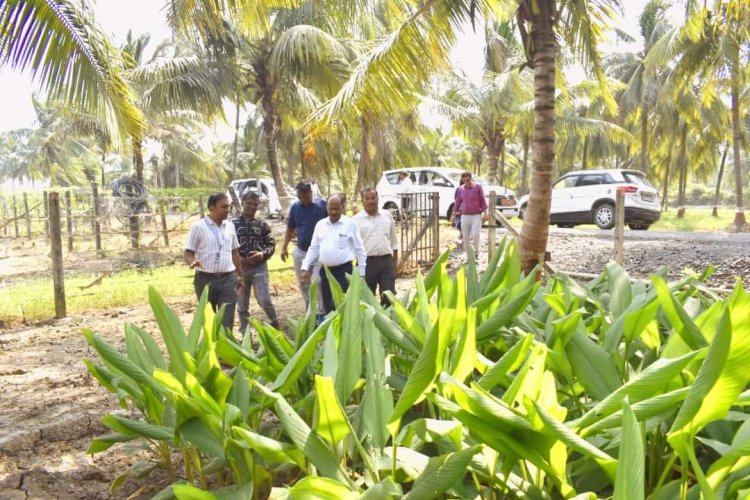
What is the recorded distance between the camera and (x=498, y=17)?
28.7ft

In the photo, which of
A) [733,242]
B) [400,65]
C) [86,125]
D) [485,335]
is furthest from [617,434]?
[86,125]

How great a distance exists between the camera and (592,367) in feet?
4.19

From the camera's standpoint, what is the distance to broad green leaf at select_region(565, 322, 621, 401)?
124 cm

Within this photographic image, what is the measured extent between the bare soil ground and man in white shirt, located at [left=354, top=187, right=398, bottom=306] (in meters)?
2.21

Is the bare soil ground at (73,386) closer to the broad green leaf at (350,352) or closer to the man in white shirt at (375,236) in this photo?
the broad green leaf at (350,352)

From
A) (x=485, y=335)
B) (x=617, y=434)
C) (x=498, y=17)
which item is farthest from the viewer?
(x=498, y=17)

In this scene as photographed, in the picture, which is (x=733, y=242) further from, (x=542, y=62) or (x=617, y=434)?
(x=617, y=434)

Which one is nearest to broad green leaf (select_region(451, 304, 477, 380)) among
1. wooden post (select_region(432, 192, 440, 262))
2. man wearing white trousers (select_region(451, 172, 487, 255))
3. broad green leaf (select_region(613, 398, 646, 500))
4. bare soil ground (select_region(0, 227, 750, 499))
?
broad green leaf (select_region(613, 398, 646, 500))

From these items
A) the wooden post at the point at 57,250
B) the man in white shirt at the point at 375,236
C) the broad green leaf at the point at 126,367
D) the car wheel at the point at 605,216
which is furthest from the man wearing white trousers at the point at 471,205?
the broad green leaf at the point at 126,367

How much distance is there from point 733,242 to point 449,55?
24.5 feet

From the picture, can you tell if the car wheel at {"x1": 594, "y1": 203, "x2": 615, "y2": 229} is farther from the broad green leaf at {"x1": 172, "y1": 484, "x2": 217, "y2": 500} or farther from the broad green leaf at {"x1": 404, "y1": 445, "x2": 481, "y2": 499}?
the broad green leaf at {"x1": 172, "y1": 484, "x2": 217, "y2": 500}

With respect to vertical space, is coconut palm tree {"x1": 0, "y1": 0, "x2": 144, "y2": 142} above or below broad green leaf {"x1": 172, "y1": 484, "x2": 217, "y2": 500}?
above

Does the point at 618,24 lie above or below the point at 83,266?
above

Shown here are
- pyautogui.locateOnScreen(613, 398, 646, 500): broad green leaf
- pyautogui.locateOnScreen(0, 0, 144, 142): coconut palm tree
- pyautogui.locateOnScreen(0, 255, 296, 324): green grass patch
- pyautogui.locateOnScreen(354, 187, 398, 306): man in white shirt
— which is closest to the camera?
pyautogui.locateOnScreen(613, 398, 646, 500): broad green leaf
